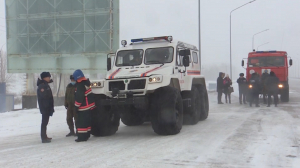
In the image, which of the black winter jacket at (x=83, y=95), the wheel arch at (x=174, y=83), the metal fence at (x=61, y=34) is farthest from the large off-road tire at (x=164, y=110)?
the metal fence at (x=61, y=34)

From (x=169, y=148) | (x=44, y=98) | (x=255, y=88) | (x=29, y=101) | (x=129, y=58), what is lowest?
(x=169, y=148)

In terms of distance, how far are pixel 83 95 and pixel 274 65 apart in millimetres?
13362

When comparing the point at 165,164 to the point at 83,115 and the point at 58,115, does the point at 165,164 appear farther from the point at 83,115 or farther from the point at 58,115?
the point at 58,115

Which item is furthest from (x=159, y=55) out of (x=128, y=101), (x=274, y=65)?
(x=274, y=65)

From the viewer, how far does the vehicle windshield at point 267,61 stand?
60.4ft

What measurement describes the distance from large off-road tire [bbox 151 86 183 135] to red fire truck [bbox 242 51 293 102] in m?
11.5

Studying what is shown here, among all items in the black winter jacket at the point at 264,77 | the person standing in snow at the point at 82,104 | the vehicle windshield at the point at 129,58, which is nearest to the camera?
the person standing in snow at the point at 82,104

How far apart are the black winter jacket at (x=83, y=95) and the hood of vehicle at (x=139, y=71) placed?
81 cm

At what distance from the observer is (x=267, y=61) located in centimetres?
1870

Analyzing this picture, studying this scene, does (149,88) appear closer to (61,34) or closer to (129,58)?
(129,58)

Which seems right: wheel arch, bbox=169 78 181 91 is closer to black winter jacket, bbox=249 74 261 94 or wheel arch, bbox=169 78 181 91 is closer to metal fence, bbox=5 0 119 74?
black winter jacket, bbox=249 74 261 94

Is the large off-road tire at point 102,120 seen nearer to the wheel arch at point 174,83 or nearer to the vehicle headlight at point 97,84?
the vehicle headlight at point 97,84

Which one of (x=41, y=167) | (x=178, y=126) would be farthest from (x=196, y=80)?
(x=41, y=167)

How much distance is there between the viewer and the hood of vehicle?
8.45m
